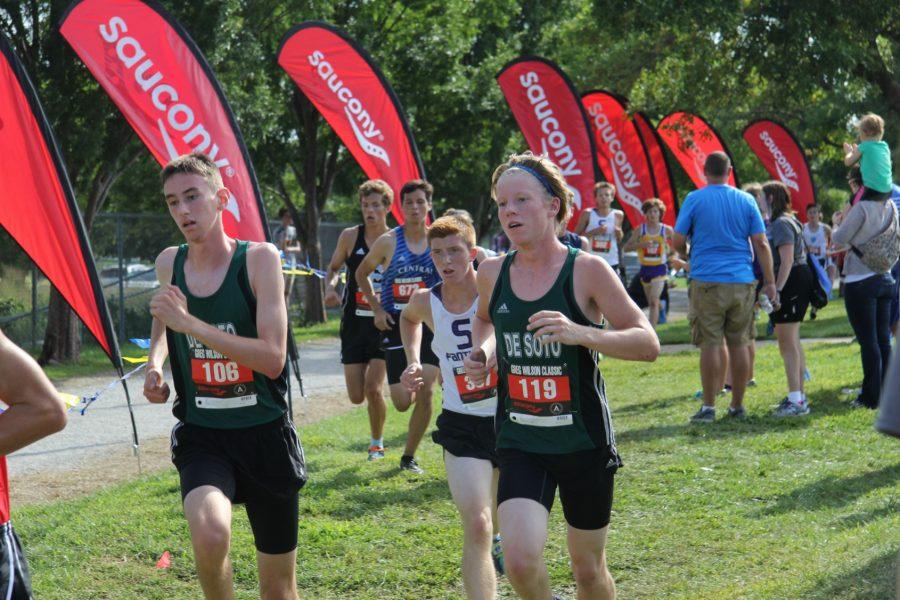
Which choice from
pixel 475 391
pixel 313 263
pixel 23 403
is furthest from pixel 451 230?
pixel 313 263

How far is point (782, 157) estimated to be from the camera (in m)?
23.1

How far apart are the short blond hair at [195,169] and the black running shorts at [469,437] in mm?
1548

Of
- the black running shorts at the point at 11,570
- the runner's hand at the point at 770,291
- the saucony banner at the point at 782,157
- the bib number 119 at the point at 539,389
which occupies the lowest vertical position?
the black running shorts at the point at 11,570

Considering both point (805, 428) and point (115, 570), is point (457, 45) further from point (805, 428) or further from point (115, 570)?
point (115, 570)

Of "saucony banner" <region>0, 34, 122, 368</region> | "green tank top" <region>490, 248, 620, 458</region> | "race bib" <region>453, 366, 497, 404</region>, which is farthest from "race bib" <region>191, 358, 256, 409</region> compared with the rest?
"saucony banner" <region>0, 34, 122, 368</region>

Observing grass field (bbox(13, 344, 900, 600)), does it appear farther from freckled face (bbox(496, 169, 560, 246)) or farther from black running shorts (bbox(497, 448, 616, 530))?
freckled face (bbox(496, 169, 560, 246))

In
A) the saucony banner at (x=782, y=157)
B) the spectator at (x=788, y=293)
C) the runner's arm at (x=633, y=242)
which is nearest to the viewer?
the spectator at (x=788, y=293)

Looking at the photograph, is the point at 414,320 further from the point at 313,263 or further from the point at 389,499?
the point at 313,263

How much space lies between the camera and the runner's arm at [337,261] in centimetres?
892

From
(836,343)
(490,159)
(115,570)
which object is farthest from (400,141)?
(490,159)

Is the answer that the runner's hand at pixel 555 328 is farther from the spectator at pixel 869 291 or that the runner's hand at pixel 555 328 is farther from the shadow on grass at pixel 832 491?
the spectator at pixel 869 291

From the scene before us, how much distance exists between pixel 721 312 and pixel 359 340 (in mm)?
3058

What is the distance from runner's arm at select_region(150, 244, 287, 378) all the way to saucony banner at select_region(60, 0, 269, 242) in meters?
4.10

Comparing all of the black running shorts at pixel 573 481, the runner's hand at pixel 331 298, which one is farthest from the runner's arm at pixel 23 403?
the runner's hand at pixel 331 298
